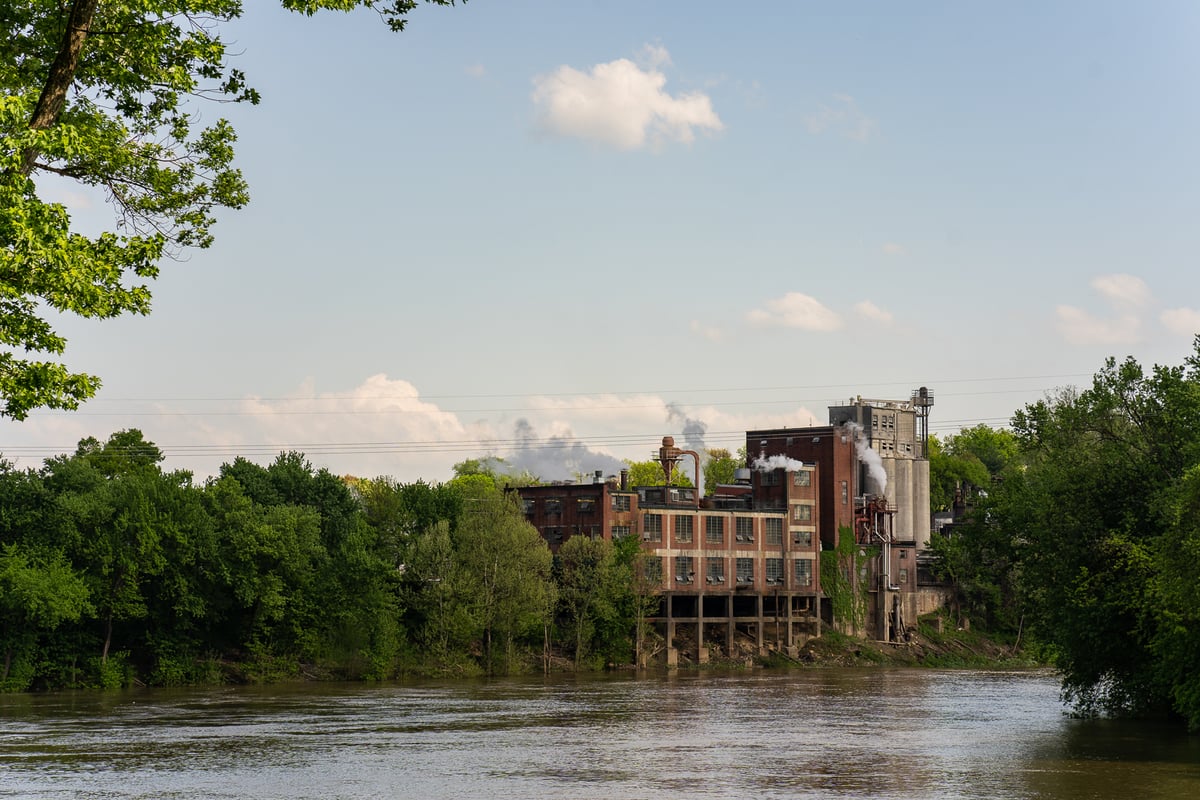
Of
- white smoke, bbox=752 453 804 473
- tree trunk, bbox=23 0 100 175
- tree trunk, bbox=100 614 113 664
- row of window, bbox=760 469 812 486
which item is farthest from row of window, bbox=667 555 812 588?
tree trunk, bbox=23 0 100 175

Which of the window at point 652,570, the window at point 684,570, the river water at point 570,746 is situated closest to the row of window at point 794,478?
the window at point 684,570

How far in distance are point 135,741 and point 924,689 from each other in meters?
48.4

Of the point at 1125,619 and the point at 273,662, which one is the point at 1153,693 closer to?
the point at 1125,619

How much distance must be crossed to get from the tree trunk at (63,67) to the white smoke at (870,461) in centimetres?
11853

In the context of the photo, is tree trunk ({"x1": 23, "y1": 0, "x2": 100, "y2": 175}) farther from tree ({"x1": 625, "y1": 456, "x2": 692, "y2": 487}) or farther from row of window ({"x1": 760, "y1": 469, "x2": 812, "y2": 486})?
tree ({"x1": 625, "y1": 456, "x2": 692, "y2": 487})

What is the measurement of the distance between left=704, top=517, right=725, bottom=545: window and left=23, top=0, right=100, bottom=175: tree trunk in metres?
95.2

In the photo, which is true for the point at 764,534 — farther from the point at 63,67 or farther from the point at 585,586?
the point at 63,67

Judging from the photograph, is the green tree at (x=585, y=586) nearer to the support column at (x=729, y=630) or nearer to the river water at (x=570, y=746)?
the support column at (x=729, y=630)

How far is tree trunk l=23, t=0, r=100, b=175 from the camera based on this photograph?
1873 cm

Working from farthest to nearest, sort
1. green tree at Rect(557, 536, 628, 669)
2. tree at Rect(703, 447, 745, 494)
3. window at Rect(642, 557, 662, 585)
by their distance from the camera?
tree at Rect(703, 447, 745, 494) < window at Rect(642, 557, 662, 585) < green tree at Rect(557, 536, 628, 669)

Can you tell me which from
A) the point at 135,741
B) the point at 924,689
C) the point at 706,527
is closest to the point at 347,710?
the point at 135,741

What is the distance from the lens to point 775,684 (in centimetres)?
8881

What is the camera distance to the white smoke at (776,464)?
11962cm

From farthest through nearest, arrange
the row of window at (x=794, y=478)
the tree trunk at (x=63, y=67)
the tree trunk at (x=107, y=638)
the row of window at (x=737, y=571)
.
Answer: the row of window at (x=794, y=478)
the row of window at (x=737, y=571)
the tree trunk at (x=107, y=638)
the tree trunk at (x=63, y=67)
